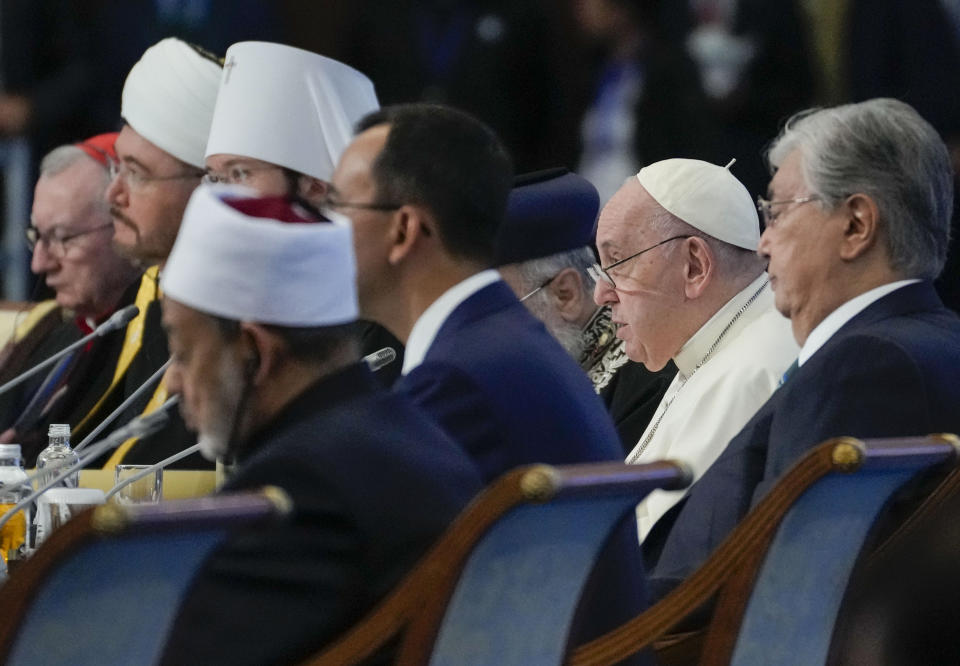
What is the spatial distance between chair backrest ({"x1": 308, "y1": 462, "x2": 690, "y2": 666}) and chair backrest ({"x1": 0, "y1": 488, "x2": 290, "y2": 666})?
9.5 inches

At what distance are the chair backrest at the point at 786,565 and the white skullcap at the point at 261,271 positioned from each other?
1.95ft

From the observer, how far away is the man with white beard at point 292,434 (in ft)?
6.86

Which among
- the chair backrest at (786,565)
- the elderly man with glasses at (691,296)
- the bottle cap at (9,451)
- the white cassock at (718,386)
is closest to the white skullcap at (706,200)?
the elderly man with glasses at (691,296)

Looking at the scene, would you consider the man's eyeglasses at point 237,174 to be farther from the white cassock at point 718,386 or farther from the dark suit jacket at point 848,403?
the dark suit jacket at point 848,403

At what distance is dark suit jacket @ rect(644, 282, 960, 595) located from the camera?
3156 mm

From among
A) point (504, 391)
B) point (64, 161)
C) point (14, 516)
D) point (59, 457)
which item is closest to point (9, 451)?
point (59, 457)

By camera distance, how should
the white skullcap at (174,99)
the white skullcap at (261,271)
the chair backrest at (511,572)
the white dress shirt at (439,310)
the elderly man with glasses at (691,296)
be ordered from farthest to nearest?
the white skullcap at (174,99) → the elderly man with glasses at (691,296) → the white dress shirt at (439,310) → the white skullcap at (261,271) → the chair backrest at (511,572)

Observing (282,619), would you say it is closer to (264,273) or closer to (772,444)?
(264,273)

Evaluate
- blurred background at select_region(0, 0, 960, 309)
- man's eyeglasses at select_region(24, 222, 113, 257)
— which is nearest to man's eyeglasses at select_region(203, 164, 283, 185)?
man's eyeglasses at select_region(24, 222, 113, 257)

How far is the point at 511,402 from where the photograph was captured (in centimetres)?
279

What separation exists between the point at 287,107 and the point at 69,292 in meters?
1.35

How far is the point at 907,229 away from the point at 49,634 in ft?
6.94

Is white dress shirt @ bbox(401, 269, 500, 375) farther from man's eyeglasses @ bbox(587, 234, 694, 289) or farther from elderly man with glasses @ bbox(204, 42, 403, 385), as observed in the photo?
elderly man with glasses @ bbox(204, 42, 403, 385)

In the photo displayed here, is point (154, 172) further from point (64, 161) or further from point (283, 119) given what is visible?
point (64, 161)
